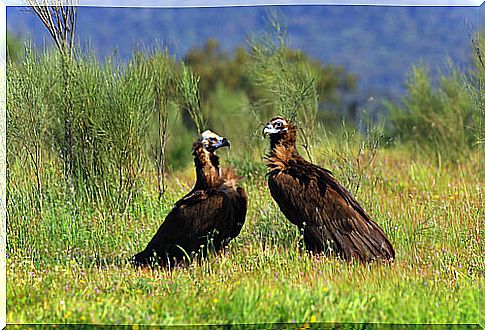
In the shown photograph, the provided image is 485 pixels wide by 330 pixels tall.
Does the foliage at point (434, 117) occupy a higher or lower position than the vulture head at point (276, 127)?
higher

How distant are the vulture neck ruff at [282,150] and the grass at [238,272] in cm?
47

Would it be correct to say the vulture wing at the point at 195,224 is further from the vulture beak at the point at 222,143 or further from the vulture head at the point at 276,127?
the vulture head at the point at 276,127

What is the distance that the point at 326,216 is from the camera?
437 centimetres

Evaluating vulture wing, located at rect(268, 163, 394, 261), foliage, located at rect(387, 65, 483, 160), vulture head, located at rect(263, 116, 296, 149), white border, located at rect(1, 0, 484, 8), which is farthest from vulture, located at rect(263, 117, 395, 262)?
foliage, located at rect(387, 65, 483, 160)

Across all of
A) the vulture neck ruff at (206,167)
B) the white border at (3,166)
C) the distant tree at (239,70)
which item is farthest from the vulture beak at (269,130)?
the white border at (3,166)

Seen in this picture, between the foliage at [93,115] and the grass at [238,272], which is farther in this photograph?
the foliage at [93,115]

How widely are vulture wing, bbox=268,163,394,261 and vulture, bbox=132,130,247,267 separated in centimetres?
26

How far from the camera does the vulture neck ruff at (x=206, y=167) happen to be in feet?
14.6

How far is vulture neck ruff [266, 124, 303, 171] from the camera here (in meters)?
4.46

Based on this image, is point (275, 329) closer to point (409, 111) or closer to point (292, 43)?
point (292, 43)

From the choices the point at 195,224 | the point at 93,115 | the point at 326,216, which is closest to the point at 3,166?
the point at 93,115

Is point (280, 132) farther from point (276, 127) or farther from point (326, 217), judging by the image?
point (326, 217)

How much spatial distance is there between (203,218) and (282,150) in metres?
0.60

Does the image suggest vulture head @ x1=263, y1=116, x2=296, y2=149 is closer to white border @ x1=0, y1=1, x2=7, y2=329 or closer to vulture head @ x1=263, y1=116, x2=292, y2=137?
vulture head @ x1=263, y1=116, x2=292, y2=137
